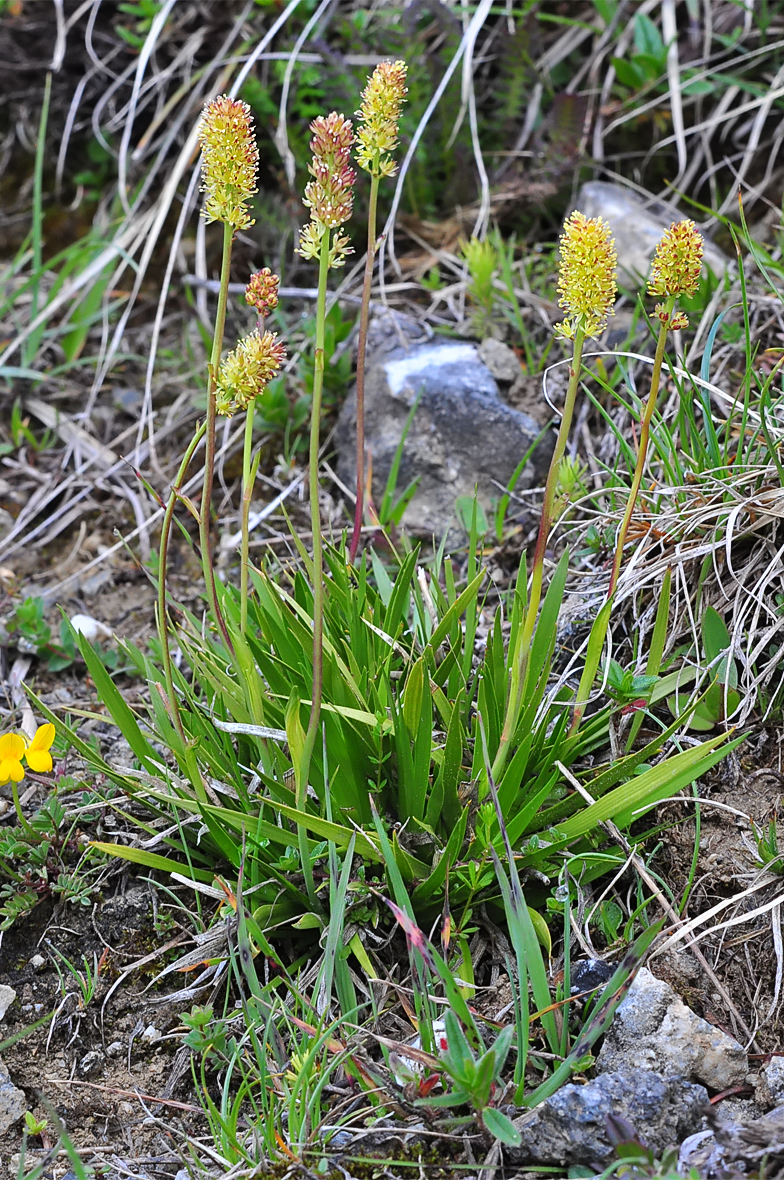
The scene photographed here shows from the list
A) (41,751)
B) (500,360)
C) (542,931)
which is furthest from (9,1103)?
(500,360)

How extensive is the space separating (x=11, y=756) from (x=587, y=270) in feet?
4.94

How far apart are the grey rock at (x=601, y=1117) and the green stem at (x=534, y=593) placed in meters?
0.58

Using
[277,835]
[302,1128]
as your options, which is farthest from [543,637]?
[302,1128]

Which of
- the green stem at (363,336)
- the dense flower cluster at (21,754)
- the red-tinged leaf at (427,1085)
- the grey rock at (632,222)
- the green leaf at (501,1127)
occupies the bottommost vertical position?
the red-tinged leaf at (427,1085)

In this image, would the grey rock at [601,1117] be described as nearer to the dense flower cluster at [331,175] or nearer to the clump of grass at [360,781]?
the clump of grass at [360,781]

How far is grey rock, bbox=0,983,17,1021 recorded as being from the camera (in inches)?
78.3

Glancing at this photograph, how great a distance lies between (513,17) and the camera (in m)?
4.04

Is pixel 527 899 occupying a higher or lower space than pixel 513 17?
lower

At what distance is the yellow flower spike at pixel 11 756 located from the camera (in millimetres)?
2053

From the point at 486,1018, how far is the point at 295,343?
8.55 ft

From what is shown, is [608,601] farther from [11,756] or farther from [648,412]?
[11,756]

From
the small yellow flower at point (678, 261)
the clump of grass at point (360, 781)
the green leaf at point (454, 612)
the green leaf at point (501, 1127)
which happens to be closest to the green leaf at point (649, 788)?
the clump of grass at point (360, 781)

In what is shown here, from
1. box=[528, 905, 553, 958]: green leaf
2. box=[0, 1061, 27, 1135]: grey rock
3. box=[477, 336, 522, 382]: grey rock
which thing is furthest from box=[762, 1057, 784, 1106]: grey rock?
box=[477, 336, 522, 382]: grey rock

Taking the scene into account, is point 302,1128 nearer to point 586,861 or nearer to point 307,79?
point 586,861
